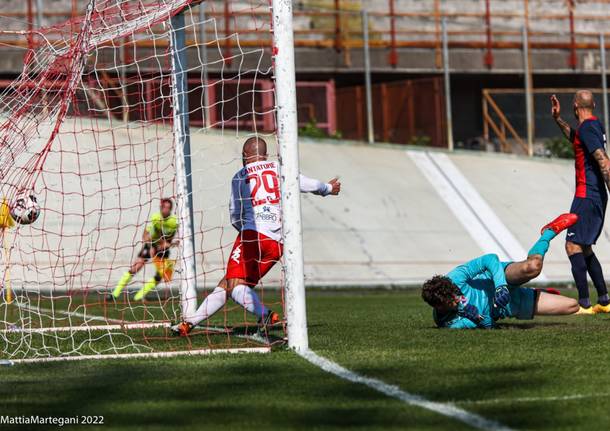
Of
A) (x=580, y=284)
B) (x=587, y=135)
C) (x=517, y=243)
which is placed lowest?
(x=517, y=243)

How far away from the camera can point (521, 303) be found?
1021 cm

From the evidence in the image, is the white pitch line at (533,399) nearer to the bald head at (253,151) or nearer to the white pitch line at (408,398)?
the white pitch line at (408,398)

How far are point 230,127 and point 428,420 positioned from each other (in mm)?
22437

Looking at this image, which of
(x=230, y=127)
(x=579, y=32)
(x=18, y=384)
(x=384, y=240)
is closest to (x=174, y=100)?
(x=18, y=384)

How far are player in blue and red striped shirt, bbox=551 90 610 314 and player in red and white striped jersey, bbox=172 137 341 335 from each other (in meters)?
2.80

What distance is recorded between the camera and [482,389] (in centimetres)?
695

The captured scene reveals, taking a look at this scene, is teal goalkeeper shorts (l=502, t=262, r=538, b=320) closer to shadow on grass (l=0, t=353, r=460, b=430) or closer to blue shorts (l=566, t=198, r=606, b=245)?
blue shorts (l=566, t=198, r=606, b=245)

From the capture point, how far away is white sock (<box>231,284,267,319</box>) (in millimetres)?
10180

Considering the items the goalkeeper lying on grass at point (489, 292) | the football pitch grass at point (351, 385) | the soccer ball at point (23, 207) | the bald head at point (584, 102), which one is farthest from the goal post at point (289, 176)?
the bald head at point (584, 102)

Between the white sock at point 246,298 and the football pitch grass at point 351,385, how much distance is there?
25.0 inches

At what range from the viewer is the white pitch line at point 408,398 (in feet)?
19.3

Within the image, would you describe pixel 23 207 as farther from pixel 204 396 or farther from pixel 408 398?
pixel 408 398

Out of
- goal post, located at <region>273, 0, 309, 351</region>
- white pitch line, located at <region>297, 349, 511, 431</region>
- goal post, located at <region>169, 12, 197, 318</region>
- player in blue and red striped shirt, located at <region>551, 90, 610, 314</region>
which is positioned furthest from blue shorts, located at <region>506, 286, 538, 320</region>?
goal post, located at <region>169, 12, 197, 318</region>

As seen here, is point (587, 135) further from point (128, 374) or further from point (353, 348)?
point (128, 374)
